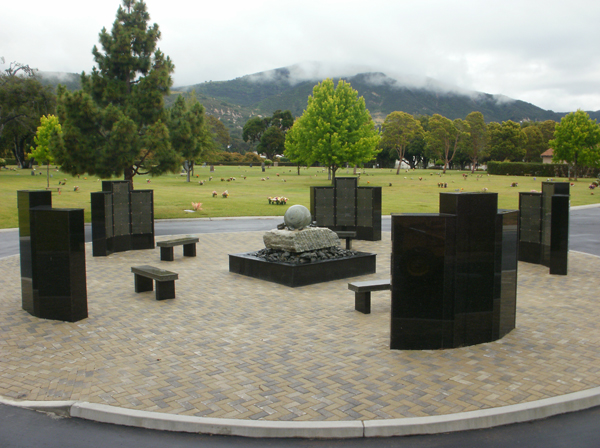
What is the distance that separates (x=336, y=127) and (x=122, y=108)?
1091 inches

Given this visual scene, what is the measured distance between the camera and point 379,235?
16.9 m

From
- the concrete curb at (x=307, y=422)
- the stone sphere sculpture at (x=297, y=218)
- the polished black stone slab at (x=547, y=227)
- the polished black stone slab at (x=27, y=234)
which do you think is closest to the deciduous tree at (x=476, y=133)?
the polished black stone slab at (x=547, y=227)

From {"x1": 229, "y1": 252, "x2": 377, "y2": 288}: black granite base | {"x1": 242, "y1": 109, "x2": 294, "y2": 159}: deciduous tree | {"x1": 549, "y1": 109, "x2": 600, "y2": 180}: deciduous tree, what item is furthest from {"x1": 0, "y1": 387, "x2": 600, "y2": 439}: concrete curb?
{"x1": 242, "y1": 109, "x2": 294, "y2": 159}: deciduous tree

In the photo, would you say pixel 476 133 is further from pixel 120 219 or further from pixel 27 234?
pixel 27 234

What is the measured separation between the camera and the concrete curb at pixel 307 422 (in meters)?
4.60

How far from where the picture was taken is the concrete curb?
460 centimetres

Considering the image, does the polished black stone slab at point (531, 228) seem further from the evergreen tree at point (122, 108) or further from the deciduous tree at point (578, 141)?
the deciduous tree at point (578, 141)

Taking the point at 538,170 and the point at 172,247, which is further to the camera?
the point at 538,170

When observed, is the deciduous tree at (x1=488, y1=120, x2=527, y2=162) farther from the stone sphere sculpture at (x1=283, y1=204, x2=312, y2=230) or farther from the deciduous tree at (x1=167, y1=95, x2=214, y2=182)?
the stone sphere sculpture at (x1=283, y1=204, x2=312, y2=230)

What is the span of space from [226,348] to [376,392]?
87.9 inches

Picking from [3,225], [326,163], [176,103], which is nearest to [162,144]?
[176,103]

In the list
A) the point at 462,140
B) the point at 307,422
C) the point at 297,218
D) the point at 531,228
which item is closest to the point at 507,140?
the point at 462,140

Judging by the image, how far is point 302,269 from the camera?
1034cm

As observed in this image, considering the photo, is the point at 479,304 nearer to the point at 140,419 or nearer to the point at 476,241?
the point at 476,241
